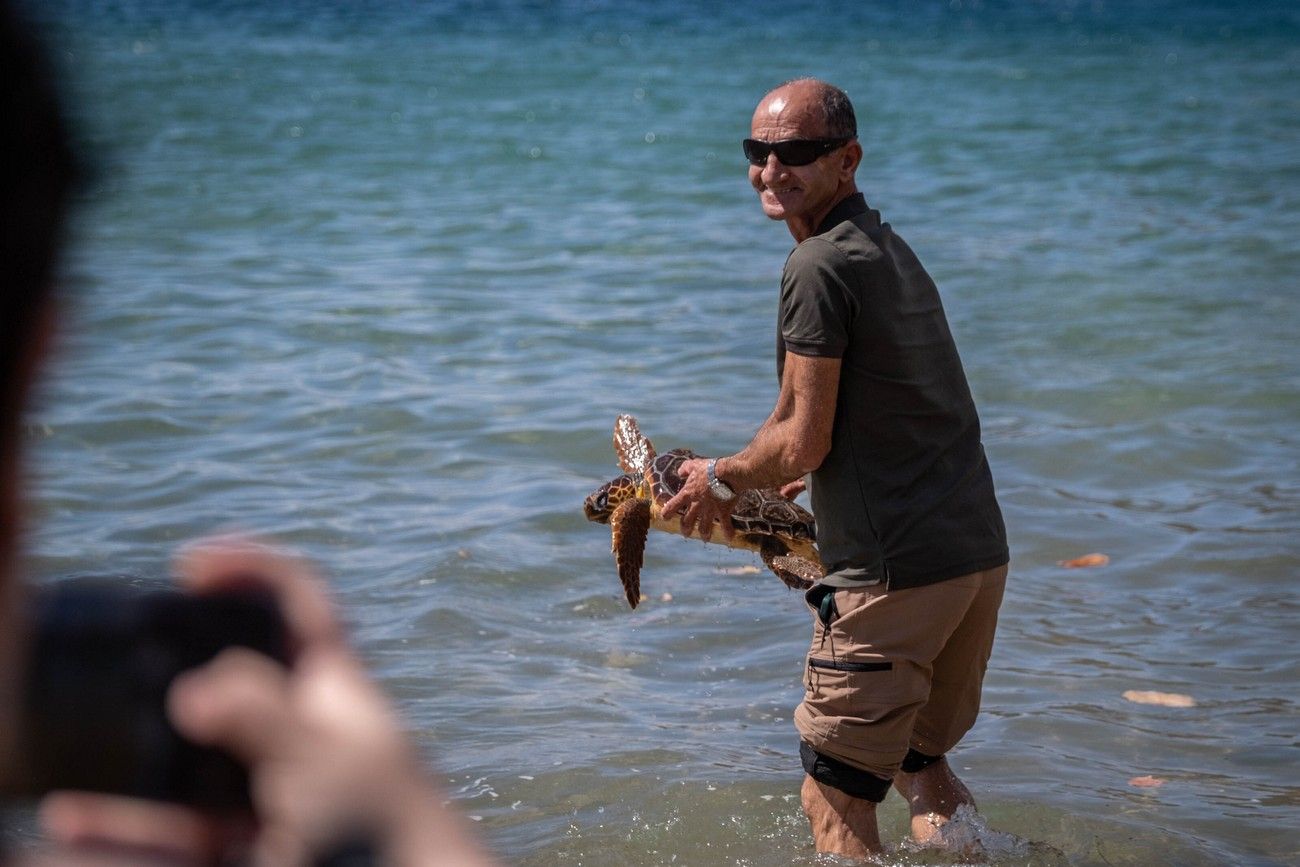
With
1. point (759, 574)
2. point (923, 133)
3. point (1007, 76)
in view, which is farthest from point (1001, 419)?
point (1007, 76)

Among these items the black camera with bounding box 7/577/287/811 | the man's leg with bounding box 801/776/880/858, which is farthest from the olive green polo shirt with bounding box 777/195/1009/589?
the black camera with bounding box 7/577/287/811

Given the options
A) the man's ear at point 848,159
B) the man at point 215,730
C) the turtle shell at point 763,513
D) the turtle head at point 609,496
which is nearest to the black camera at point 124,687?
the man at point 215,730

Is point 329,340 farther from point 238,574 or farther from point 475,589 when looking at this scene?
point 238,574

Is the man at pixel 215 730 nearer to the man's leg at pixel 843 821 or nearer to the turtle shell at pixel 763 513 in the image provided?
the man's leg at pixel 843 821

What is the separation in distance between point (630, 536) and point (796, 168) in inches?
51.8

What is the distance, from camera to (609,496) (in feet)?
17.2

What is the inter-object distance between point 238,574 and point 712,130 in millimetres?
22448

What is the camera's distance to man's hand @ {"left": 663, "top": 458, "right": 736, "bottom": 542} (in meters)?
4.46

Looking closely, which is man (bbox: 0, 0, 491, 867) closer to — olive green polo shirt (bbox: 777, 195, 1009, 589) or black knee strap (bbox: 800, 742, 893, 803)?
olive green polo shirt (bbox: 777, 195, 1009, 589)

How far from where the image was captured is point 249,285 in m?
13.8

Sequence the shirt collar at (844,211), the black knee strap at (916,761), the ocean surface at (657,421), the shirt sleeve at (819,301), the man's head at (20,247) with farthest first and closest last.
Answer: the ocean surface at (657,421)
the black knee strap at (916,761)
the shirt collar at (844,211)
the shirt sleeve at (819,301)
the man's head at (20,247)

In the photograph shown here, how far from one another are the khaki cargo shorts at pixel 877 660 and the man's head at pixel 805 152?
1011 millimetres

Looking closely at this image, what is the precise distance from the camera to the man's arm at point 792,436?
412 centimetres

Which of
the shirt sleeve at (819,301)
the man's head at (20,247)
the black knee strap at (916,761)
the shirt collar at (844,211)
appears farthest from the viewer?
the black knee strap at (916,761)
